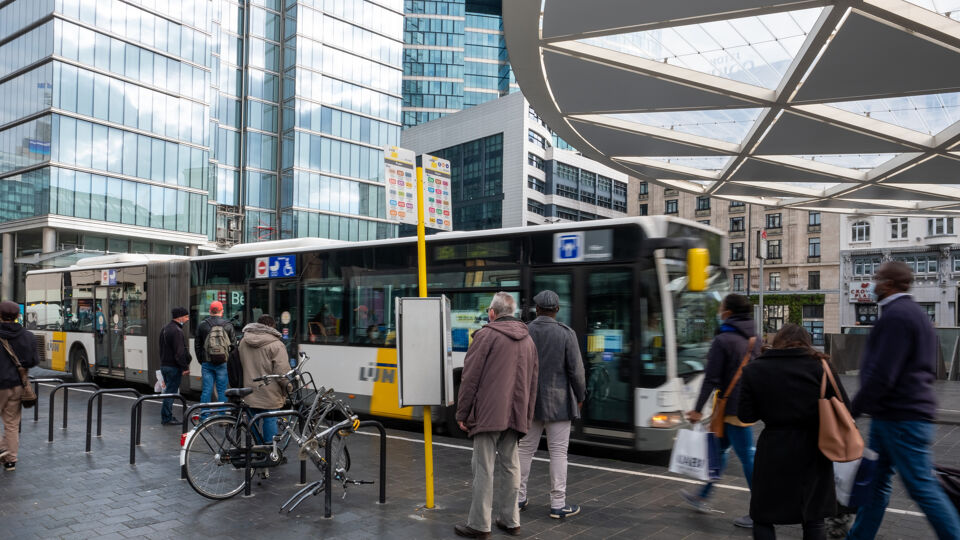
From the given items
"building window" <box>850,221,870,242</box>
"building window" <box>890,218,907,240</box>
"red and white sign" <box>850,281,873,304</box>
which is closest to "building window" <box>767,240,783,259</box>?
"building window" <box>850,221,870,242</box>

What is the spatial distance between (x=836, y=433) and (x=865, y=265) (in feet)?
217

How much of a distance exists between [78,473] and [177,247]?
136ft

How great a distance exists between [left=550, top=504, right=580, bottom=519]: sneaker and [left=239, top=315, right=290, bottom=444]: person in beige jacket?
9.91 ft

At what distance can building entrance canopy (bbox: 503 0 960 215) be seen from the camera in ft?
39.6

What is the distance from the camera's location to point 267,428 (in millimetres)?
6766

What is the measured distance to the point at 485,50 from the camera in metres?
106

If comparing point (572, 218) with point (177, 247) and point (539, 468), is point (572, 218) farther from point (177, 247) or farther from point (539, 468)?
point (539, 468)

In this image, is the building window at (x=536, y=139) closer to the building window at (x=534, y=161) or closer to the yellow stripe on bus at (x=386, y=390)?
the building window at (x=534, y=161)

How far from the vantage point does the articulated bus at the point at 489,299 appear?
7.70 m

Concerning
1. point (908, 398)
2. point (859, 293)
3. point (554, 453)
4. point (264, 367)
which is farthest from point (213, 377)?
point (859, 293)

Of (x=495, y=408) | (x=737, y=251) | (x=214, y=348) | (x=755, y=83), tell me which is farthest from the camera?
(x=737, y=251)

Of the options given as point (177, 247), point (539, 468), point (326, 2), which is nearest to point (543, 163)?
point (326, 2)

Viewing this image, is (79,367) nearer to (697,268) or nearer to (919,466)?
(697,268)

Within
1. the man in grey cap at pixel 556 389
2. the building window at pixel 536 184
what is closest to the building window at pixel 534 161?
the building window at pixel 536 184
